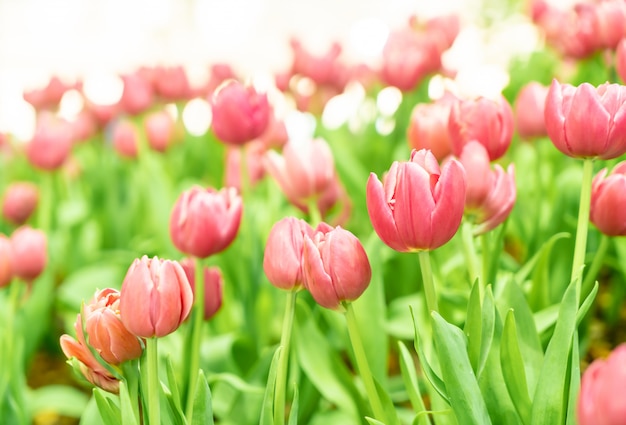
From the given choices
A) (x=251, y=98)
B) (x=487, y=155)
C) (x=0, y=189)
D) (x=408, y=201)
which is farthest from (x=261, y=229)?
(x=0, y=189)

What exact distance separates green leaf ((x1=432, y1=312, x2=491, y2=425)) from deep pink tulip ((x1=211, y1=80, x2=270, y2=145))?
0.46 m

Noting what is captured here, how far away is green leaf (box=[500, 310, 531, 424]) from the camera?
58cm

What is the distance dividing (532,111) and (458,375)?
0.51m

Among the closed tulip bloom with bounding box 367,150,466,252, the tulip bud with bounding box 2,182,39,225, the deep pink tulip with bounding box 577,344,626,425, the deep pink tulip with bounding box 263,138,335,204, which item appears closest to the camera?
the deep pink tulip with bounding box 577,344,626,425

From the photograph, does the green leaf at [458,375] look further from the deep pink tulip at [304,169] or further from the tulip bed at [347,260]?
the deep pink tulip at [304,169]

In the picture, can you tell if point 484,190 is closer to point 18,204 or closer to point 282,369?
point 282,369

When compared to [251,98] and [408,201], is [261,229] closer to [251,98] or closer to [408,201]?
[251,98]

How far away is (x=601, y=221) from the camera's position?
2.13 feet

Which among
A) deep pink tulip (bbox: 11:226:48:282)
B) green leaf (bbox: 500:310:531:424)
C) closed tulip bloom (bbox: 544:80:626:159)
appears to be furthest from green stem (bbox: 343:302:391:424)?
deep pink tulip (bbox: 11:226:48:282)

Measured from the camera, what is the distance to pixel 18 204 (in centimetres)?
139

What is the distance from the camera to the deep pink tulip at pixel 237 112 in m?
0.91

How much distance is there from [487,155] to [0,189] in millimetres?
1369

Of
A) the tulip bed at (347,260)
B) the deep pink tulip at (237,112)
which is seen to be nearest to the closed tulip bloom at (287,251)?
the tulip bed at (347,260)

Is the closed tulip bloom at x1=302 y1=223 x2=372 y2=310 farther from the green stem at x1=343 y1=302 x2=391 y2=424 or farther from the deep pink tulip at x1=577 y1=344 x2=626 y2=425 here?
the deep pink tulip at x1=577 y1=344 x2=626 y2=425
